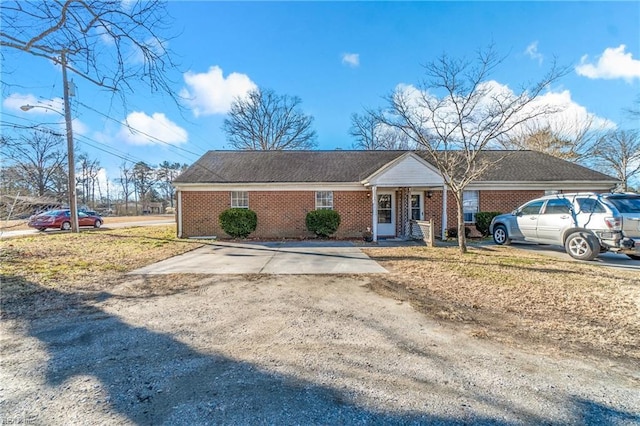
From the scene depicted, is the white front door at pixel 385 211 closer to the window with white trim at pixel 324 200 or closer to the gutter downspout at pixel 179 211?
the window with white trim at pixel 324 200

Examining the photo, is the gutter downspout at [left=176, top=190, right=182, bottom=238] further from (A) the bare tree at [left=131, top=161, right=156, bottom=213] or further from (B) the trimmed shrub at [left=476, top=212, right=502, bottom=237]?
(A) the bare tree at [left=131, top=161, right=156, bottom=213]

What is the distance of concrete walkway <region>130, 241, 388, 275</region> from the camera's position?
23.6 ft

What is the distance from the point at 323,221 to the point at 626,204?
379 inches

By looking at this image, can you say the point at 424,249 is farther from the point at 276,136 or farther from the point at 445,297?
the point at 276,136

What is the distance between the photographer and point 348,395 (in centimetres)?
240

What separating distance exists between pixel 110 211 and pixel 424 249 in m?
65.2

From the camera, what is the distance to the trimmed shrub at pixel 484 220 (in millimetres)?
13664

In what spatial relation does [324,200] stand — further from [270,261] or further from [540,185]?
[540,185]

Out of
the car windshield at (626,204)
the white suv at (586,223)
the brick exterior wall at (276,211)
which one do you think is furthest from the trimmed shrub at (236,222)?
the car windshield at (626,204)

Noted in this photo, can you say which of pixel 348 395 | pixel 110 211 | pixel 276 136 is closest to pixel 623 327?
pixel 348 395

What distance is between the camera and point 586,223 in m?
7.73

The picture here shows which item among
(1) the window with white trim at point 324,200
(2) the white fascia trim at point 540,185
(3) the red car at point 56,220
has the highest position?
(2) the white fascia trim at point 540,185

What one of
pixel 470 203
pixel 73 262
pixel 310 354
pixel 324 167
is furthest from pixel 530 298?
pixel 324 167

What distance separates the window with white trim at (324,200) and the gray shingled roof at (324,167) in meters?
0.67
